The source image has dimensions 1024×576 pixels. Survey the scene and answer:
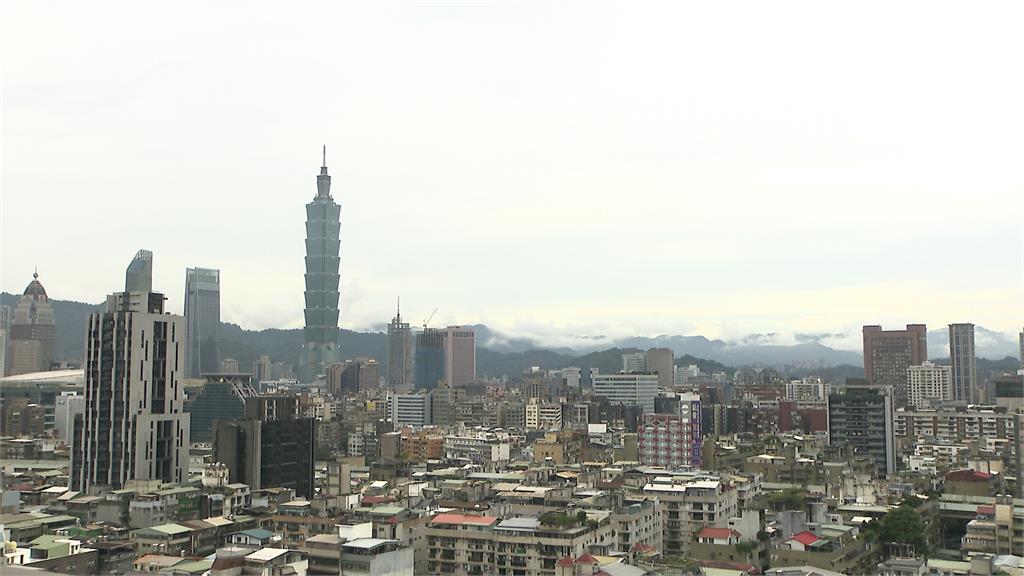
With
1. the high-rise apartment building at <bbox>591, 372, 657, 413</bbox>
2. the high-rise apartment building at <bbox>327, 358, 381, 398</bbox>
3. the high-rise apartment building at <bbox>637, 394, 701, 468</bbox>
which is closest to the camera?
the high-rise apartment building at <bbox>637, 394, 701, 468</bbox>

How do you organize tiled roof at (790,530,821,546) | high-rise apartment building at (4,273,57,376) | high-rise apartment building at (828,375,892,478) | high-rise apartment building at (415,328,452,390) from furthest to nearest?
high-rise apartment building at (415,328,452,390)
high-rise apartment building at (4,273,57,376)
high-rise apartment building at (828,375,892,478)
tiled roof at (790,530,821,546)

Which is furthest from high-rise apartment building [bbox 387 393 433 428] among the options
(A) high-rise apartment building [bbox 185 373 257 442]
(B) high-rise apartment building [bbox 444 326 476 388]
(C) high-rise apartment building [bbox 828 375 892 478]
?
(C) high-rise apartment building [bbox 828 375 892 478]

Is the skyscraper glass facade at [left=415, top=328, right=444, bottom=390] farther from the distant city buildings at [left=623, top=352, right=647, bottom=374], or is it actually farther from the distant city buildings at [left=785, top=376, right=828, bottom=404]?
the distant city buildings at [left=785, top=376, right=828, bottom=404]

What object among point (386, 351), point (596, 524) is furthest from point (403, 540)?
point (386, 351)

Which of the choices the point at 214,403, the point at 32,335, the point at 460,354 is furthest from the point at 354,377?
the point at 214,403

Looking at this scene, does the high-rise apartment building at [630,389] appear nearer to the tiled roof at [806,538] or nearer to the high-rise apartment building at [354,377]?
the high-rise apartment building at [354,377]

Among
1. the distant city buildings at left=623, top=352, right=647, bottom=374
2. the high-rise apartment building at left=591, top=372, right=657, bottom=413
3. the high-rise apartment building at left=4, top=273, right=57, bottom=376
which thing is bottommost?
the high-rise apartment building at left=591, top=372, right=657, bottom=413

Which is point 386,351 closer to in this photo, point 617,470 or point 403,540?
point 617,470

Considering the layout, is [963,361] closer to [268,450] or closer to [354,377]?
[354,377]
